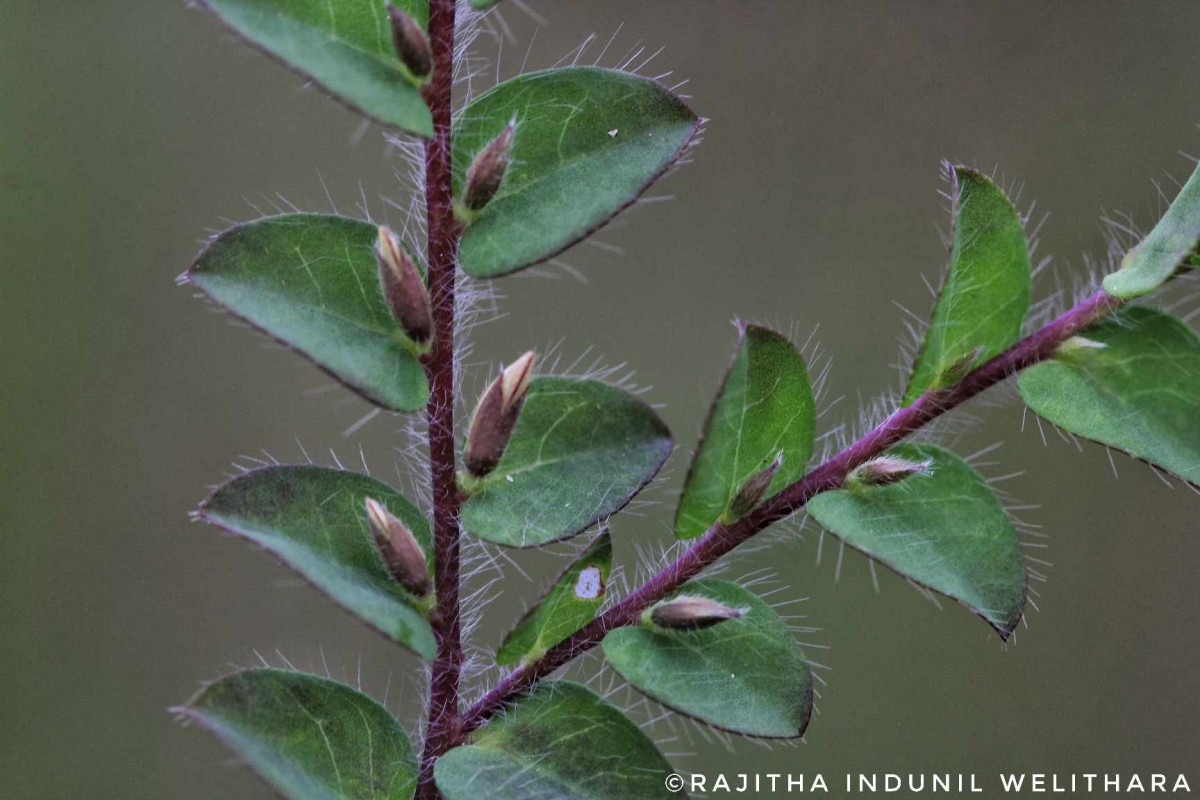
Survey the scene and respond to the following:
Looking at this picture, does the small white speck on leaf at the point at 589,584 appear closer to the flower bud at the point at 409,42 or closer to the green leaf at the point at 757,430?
the green leaf at the point at 757,430

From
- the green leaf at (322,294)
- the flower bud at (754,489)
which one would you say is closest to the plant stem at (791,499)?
the flower bud at (754,489)

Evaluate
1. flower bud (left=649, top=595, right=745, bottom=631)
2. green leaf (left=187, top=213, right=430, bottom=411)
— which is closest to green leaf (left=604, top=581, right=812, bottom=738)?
flower bud (left=649, top=595, right=745, bottom=631)

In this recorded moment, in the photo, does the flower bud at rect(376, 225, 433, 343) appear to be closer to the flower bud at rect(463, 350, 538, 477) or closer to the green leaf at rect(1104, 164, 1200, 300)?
Answer: the flower bud at rect(463, 350, 538, 477)

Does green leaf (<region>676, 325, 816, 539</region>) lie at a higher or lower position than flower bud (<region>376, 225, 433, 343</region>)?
lower

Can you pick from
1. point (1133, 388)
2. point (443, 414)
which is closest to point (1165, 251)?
point (1133, 388)

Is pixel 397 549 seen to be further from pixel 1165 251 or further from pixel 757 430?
pixel 1165 251

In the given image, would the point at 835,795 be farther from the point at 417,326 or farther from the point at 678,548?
the point at 417,326
